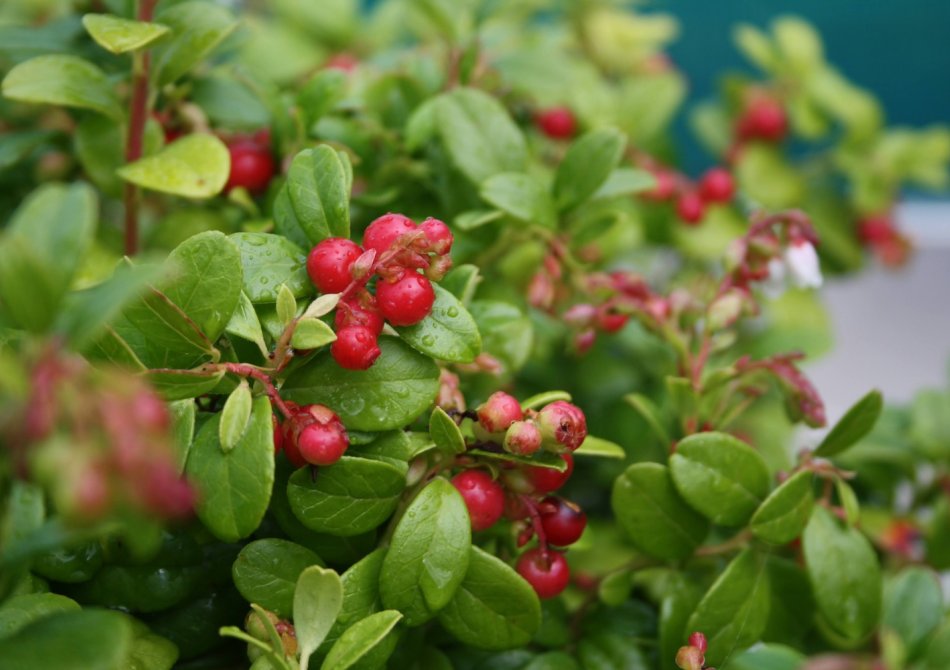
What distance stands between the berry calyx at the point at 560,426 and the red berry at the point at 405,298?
0.33ft

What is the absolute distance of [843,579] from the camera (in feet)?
2.47

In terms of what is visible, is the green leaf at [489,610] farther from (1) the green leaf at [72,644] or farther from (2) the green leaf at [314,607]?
(1) the green leaf at [72,644]

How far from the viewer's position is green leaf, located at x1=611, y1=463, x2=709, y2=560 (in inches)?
29.2

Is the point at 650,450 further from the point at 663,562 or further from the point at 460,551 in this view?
the point at 460,551

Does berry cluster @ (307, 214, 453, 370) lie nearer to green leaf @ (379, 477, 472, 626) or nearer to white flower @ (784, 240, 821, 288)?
green leaf @ (379, 477, 472, 626)

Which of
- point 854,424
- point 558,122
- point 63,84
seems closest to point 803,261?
point 854,424

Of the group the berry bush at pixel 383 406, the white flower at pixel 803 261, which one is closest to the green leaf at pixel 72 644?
the berry bush at pixel 383 406

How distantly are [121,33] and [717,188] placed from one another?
851 millimetres

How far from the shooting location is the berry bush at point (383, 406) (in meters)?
0.48

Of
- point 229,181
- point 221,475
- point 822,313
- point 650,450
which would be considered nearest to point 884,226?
point 822,313

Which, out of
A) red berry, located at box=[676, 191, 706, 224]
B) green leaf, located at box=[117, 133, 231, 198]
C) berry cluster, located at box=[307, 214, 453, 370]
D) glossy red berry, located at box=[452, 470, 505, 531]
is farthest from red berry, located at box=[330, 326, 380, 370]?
red berry, located at box=[676, 191, 706, 224]

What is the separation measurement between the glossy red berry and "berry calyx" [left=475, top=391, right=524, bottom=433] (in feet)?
0.15

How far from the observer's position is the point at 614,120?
128 cm

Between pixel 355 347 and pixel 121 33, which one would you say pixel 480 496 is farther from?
pixel 121 33
